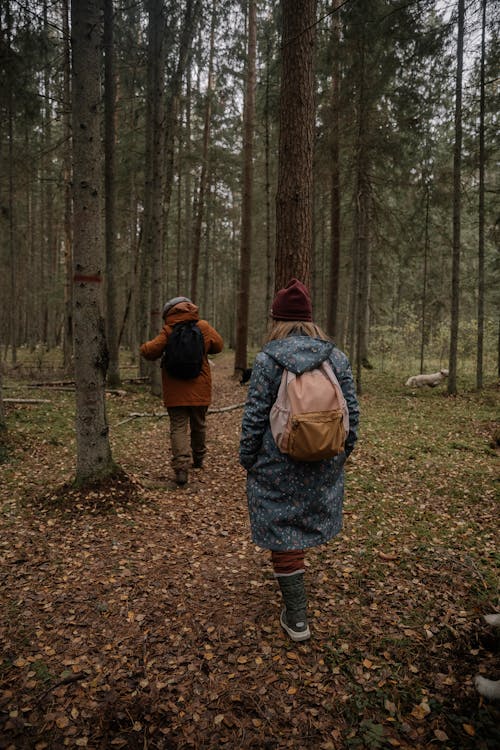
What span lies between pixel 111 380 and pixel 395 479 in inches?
320

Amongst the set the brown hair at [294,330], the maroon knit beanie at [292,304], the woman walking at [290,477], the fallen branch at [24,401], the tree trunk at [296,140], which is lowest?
the fallen branch at [24,401]

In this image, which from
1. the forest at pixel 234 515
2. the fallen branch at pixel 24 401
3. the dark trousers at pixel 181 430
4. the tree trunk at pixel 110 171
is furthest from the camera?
the tree trunk at pixel 110 171

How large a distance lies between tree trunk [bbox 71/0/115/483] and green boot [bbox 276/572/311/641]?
284 centimetres

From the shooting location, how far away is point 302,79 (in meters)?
4.95

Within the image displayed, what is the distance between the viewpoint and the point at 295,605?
2807 mm

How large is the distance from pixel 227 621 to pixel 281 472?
129 cm

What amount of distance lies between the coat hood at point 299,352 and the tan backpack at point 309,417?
4 centimetres

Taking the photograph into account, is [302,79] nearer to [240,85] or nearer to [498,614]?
[498,614]

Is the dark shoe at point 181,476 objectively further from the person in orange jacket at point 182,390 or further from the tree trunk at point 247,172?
the tree trunk at point 247,172

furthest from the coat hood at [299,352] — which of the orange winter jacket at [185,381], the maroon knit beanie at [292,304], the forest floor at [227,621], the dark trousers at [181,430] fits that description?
the dark trousers at [181,430]

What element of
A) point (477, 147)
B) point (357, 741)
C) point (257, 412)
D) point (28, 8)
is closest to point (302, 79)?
point (28, 8)

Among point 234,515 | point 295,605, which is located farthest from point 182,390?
point 295,605

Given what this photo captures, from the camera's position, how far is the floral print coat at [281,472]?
2.64 m

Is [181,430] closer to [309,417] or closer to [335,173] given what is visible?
[309,417]
